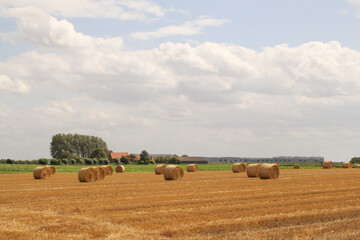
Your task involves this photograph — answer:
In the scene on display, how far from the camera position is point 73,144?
149750 millimetres

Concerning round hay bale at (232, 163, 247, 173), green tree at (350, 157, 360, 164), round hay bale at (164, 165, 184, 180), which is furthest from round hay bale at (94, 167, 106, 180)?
green tree at (350, 157, 360, 164)

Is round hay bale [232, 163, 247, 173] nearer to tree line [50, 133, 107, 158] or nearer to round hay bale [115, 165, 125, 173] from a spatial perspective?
round hay bale [115, 165, 125, 173]

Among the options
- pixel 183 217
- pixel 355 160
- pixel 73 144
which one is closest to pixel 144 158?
pixel 73 144

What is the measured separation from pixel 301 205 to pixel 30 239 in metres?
10.6

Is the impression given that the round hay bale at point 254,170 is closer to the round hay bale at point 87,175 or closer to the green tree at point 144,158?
the round hay bale at point 87,175

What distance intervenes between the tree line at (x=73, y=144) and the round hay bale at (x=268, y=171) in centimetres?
11730

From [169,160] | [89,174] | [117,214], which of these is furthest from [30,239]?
[169,160]

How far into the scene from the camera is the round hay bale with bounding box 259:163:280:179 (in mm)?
33312

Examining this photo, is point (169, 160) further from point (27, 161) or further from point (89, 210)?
point (89, 210)

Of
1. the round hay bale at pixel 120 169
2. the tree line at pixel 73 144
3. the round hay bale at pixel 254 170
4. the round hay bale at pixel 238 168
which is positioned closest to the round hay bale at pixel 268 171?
the round hay bale at pixel 254 170

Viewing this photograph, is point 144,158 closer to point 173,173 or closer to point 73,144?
point 73,144

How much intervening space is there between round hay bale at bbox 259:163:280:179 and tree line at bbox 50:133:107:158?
385 feet

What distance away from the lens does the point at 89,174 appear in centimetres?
3350

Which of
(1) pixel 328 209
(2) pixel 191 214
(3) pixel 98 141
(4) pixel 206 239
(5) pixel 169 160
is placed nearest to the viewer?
(4) pixel 206 239
